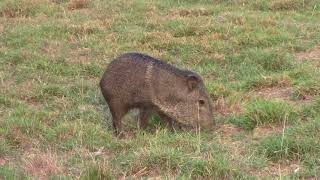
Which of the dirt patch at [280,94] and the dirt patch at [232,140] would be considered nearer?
the dirt patch at [232,140]

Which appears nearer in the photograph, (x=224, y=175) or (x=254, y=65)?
(x=224, y=175)

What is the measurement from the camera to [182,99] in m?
6.01

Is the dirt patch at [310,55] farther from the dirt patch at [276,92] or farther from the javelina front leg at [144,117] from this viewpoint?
the javelina front leg at [144,117]

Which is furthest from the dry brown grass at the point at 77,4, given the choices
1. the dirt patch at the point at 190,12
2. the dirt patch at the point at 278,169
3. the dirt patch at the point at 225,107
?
the dirt patch at the point at 278,169

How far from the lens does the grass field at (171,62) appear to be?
4.81m

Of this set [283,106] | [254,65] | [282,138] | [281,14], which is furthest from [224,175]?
[281,14]

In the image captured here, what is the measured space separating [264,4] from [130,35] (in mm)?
2834

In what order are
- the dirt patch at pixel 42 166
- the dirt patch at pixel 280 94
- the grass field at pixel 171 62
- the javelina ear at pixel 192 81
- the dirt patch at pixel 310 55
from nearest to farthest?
the dirt patch at pixel 42 166, the grass field at pixel 171 62, the javelina ear at pixel 192 81, the dirt patch at pixel 280 94, the dirt patch at pixel 310 55

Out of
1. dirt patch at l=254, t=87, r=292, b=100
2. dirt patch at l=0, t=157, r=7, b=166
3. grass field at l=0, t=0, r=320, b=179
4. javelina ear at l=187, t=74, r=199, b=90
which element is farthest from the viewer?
dirt patch at l=254, t=87, r=292, b=100

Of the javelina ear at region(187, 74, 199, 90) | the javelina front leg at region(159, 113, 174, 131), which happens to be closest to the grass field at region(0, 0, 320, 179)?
the javelina front leg at region(159, 113, 174, 131)

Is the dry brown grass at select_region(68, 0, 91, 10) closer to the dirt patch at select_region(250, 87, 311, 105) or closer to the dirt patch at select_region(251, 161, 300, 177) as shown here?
the dirt patch at select_region(250, 87, 311, 105)

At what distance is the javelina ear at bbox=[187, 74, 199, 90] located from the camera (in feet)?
19.5

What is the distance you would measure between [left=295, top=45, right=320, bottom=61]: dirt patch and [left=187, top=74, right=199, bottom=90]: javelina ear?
2574 millimetres

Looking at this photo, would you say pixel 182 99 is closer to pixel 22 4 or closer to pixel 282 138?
pixel 282 138
